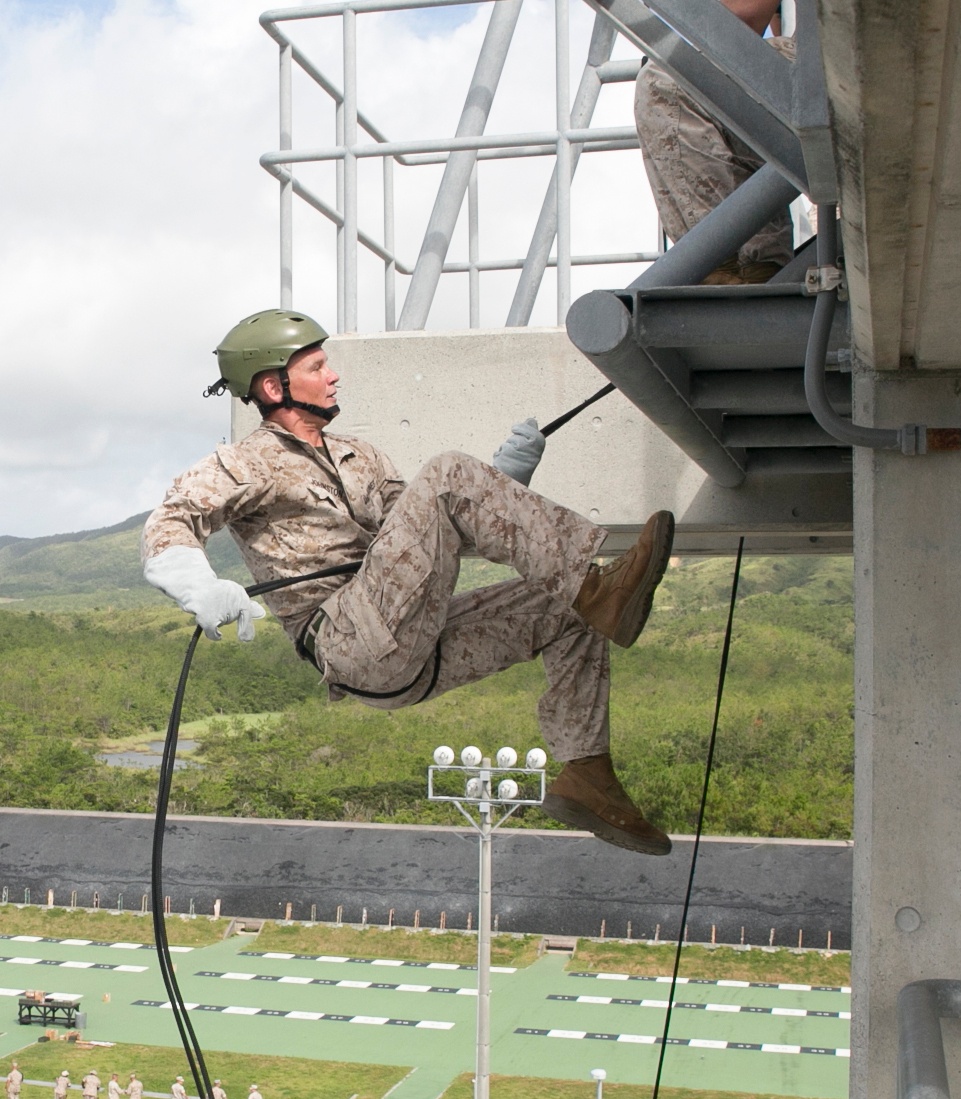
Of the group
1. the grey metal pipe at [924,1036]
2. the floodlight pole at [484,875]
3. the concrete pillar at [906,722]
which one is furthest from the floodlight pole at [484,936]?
the grey metal pipe at [924,1036]

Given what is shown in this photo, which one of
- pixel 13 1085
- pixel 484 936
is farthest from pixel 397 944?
pixel 484 936

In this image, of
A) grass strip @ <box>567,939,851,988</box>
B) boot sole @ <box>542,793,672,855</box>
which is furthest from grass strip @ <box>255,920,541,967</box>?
boot sole @ <box>542,793,672,855</box>

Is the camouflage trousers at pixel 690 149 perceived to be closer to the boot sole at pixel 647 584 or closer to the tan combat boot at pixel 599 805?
the boot sole at pixel 647 584

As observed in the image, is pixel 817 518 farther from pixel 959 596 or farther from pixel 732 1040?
pixel 732 1040

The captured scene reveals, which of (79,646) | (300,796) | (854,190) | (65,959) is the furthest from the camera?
(79,646)

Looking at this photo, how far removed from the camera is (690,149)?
11.7ft

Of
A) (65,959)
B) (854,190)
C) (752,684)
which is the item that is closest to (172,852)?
(65,959)

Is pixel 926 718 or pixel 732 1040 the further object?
pixel 732 1040

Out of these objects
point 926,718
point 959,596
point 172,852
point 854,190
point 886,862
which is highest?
point 854,190

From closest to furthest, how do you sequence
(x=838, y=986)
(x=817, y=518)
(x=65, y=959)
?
(x=817, y=518), (x=838, y=986), (x=65, y=959)

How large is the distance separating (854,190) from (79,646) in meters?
70.1

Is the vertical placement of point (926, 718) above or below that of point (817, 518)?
below

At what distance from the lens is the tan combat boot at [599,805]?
3.61 m

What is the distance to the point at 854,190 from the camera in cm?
167
